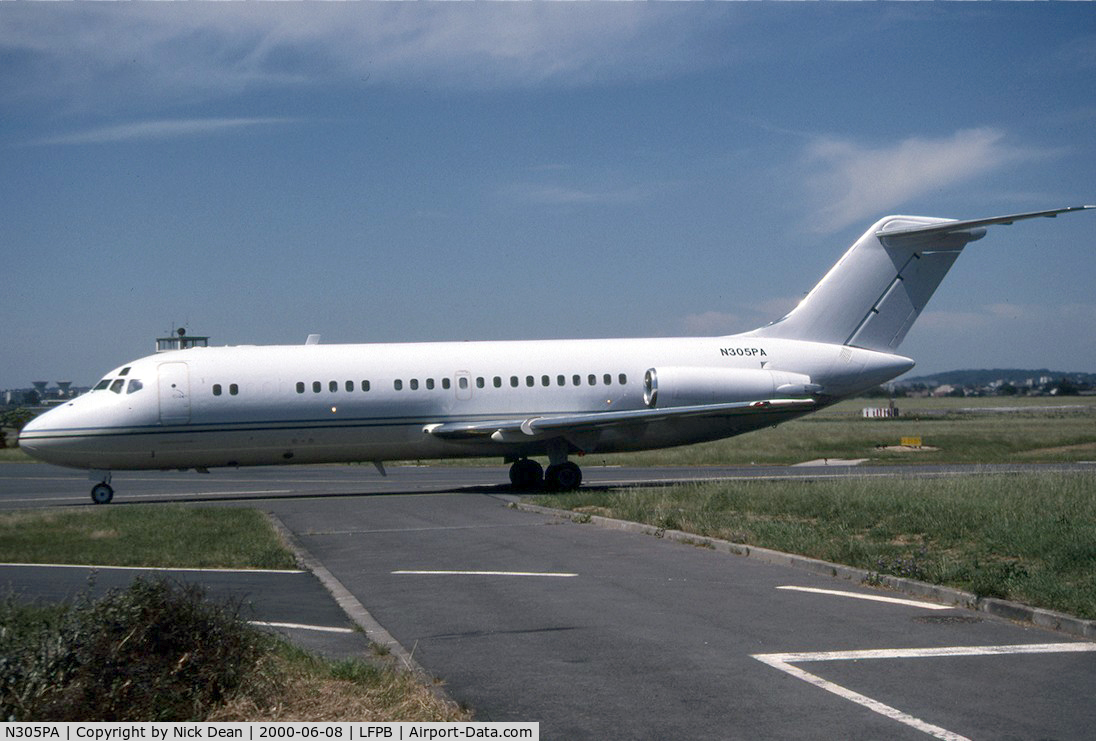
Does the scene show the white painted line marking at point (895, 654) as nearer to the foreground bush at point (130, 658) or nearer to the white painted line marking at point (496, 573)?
the foreground bush at point (130, 658)

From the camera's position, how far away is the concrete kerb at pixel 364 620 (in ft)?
24.7

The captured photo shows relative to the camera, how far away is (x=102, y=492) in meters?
24.8

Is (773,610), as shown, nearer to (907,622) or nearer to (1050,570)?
(907,622)

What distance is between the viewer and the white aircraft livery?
24.4 meters

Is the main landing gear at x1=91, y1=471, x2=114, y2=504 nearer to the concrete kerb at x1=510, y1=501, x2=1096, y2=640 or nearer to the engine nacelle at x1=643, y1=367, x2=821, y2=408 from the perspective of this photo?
the engine nacelle at x1=643, y1=367, x2=821, y2=408

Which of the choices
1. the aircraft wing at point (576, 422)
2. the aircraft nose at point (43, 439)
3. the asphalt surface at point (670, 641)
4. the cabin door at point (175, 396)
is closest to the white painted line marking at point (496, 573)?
the asphalt surface at point (670, 641)

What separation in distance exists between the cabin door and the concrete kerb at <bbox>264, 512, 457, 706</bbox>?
8814 mm

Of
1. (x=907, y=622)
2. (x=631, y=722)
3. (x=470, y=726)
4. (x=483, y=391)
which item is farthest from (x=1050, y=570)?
(x=483, y=391)

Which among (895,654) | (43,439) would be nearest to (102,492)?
(43,439)

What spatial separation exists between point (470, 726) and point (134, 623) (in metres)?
1.89

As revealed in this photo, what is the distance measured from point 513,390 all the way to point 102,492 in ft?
30.8

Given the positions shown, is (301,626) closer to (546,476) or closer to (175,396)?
(175,396)

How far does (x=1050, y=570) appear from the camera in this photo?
10.6 m

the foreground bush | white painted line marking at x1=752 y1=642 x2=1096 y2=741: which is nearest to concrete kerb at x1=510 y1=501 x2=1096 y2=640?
white painted line marking at x1=752 y1=642 x2=1096 y2=741
